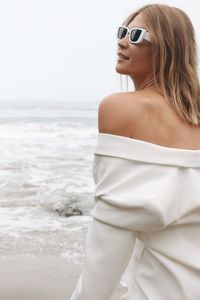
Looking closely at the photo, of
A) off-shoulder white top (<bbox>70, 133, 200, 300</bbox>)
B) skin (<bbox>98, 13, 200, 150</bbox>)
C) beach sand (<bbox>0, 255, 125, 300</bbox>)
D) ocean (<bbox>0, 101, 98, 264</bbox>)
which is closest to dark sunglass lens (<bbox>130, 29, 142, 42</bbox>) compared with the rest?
skin (<bbox>98, 13, 200, 150</bbox>)

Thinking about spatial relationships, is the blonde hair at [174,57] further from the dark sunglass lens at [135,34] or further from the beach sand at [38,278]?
the beach sand at [38,278]

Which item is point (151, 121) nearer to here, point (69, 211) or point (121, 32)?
point (121, 32)

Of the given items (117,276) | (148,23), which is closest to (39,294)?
(117,276)

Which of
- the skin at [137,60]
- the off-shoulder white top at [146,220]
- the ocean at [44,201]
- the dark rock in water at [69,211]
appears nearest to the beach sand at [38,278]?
the ocean at [44,201]

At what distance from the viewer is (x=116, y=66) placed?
130cm

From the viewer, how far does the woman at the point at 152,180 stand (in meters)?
1.15

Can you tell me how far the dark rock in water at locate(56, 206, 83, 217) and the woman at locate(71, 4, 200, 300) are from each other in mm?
4190

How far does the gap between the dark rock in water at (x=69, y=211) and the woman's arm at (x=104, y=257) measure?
14.0ft

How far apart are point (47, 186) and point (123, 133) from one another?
6.06 m

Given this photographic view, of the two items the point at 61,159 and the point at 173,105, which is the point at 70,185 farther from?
the point at 173,105

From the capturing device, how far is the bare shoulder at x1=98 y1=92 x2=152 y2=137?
116 centimetres

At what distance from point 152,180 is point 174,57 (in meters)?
0.32

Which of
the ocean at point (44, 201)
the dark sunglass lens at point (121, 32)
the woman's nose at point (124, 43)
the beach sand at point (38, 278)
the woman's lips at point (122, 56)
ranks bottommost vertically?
the ocean at point (44, 201)

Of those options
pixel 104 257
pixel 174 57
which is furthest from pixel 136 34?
pixel 104 257
